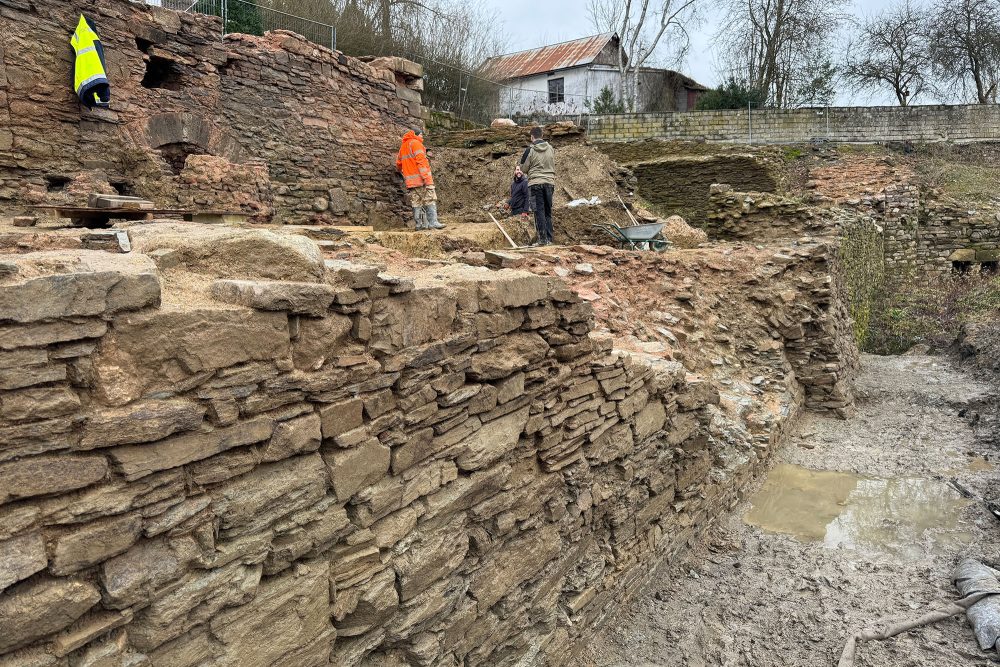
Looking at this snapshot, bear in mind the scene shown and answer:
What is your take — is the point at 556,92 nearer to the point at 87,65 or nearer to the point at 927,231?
the point at 927,231

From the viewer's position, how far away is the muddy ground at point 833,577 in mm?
4305

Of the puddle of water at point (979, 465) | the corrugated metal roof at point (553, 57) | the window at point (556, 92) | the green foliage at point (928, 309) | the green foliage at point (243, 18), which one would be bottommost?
the puddle of water at point (979, 465)

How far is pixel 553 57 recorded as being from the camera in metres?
30.3

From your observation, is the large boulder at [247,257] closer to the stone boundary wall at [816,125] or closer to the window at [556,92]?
the stone boundary wall at [816,125]

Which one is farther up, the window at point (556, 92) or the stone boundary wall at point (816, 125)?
the window at point (556, 92)

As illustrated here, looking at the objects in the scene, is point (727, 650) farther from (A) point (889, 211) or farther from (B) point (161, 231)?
(A) point (889, 211)

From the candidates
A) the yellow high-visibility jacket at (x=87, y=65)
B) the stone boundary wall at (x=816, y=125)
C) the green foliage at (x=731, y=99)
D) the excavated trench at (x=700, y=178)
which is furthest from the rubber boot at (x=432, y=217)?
the green foliage at (x=731, y=99)

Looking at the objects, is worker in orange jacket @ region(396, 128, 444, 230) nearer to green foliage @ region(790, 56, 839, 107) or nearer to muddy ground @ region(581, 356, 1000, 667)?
muddy ground @ region(581, 356, 1000, 667)

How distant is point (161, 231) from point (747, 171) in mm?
17740

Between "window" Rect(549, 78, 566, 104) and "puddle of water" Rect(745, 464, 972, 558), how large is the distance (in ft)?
86.2

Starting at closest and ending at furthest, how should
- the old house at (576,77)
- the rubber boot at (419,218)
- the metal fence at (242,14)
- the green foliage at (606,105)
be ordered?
the rubber boot at (419,218)
the metal fence at (242,14)
the green foliage at (606,105)
the old house at (576,77)

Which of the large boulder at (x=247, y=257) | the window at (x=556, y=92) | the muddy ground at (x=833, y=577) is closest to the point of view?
the large boulder at (x=247, y=257)

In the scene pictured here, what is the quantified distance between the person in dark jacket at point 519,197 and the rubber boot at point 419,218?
5.08 feet

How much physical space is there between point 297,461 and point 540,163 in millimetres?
6848
